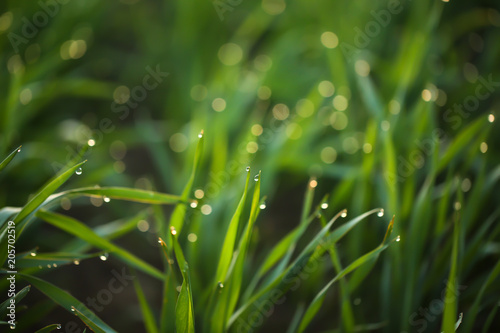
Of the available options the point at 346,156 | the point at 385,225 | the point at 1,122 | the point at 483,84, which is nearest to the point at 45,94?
the point at 1,122

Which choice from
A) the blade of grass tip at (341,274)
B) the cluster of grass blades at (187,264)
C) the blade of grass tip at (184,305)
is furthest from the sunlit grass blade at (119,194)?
the blade of grass tip at (341,274)

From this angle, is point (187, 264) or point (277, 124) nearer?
Result: point (187, 264)

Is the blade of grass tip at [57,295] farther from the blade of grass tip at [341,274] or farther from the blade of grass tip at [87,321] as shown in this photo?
the blade of grass tip at [341,274]

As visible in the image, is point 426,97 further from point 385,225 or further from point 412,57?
point 385,225

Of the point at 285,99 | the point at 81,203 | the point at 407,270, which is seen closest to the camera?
the point at 407,270

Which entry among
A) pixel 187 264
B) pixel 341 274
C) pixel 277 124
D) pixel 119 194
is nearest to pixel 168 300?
pixel 187 264

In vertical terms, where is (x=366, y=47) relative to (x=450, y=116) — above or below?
above

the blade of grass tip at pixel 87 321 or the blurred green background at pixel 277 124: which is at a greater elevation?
the blurred green background at pixel 277 124

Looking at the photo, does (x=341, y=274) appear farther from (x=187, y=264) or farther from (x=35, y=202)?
(x=35, y=202)
